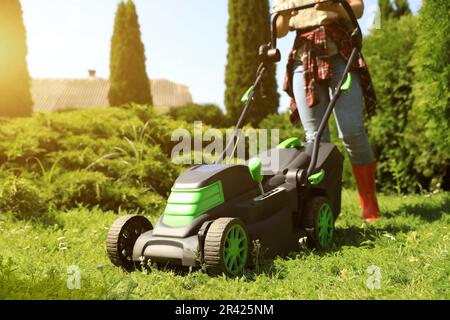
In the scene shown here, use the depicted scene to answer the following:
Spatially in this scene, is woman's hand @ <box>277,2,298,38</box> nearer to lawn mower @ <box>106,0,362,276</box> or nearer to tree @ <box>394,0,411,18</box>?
lawn mower @ <box>106,0,362,276</box>

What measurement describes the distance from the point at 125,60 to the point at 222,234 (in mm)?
16378

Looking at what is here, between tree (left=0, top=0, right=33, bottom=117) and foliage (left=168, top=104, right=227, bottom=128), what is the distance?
12.8ft

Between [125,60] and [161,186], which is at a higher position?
[125,60]

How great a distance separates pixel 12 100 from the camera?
13.2 meters

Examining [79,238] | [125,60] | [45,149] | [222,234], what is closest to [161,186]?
Result: [45,149]

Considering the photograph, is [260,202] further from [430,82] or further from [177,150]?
[177,150]

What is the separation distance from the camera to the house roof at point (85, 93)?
103 ft

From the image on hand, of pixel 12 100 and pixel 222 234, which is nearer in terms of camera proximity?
pixel 222 234

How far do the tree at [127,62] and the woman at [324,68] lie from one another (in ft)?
45.7

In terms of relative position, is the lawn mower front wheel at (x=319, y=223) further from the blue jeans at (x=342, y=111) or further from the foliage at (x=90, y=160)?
the foliage at (x=90, y=160)

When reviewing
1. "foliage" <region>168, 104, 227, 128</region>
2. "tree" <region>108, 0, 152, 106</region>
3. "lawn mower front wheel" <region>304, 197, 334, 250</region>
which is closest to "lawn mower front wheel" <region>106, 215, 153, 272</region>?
"lawn mower front wheel" <region>304, 197, 334, 250</region>

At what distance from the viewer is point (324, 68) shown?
13.6 ft

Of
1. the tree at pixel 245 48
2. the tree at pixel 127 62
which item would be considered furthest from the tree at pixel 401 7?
the tree at pixel 127 62
